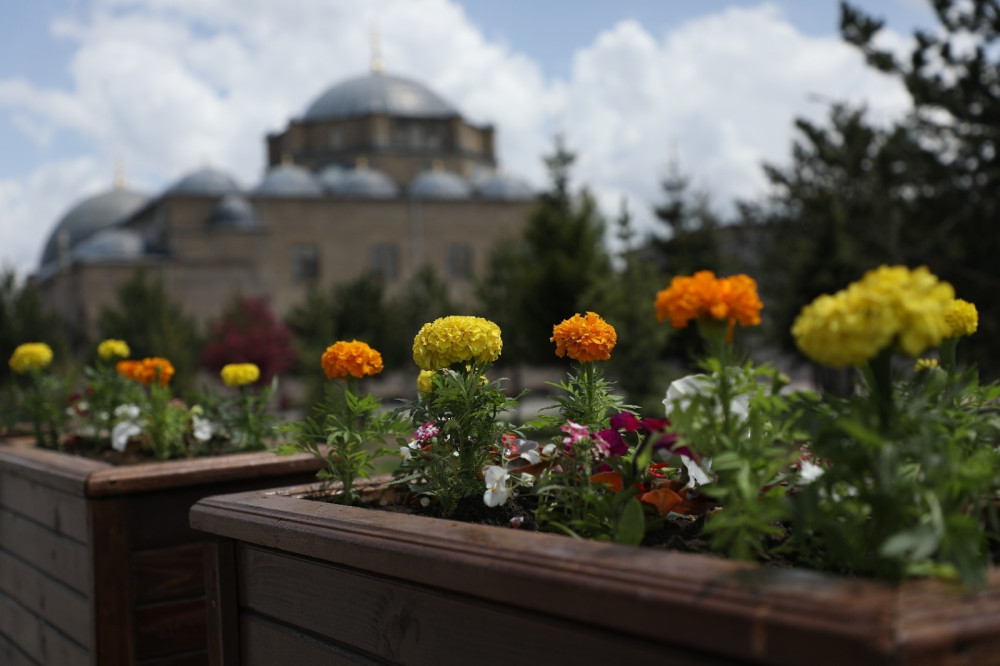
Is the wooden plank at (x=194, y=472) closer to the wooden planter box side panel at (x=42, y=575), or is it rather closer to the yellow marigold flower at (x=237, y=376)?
the wooden planter box side panel at (x=42, y=575)

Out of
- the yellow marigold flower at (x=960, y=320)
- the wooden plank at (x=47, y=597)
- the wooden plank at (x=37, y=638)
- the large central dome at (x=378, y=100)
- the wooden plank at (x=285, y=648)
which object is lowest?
the wooden plank at (x=37, y=638)

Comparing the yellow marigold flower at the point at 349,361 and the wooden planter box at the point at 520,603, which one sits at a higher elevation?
the yellow marigold flower at the point at 349,361

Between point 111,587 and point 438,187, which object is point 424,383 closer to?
point 111,587

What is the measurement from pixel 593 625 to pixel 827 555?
445mm

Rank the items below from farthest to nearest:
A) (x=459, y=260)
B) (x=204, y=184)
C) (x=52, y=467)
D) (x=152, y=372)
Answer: (x=459, y=260)
(x=204, y=184)
(x=152, y=372)
(x=52, y=467)

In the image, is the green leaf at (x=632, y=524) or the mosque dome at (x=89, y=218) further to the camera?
the mosque dome at (x=89, y=218)

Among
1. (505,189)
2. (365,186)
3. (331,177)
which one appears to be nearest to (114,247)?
(331,177)

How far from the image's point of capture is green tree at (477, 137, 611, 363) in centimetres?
1883

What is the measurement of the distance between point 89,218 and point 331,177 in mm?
14894

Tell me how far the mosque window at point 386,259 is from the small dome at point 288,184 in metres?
3.70

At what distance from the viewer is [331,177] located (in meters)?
44.2

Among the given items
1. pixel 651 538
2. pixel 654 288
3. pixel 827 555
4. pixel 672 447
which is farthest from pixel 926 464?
pixel 654 288

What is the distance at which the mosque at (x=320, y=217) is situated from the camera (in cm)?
3756

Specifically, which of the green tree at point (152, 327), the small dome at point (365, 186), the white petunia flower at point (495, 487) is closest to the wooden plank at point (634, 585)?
the white petunia flower at point (495, 487)
